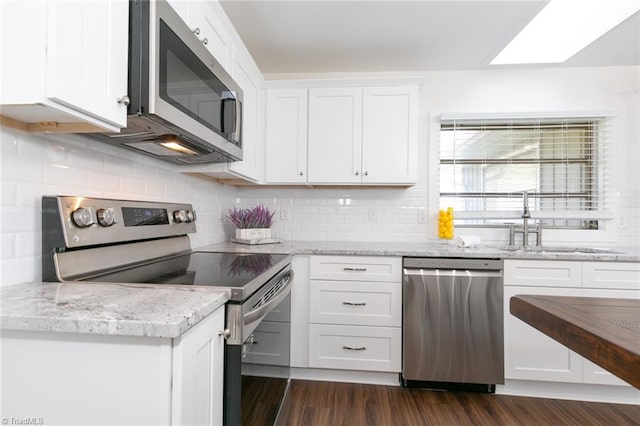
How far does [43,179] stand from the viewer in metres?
1.03

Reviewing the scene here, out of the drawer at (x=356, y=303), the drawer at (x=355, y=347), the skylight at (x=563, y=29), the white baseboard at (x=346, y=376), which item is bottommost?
the white baseboard at (x=346, y=376)

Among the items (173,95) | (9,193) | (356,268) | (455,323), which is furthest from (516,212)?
(9,193)

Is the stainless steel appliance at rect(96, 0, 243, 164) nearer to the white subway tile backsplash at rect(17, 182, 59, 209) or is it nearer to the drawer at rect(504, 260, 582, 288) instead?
the white subway tile backsplash at rect(17, 182, 59, 209)

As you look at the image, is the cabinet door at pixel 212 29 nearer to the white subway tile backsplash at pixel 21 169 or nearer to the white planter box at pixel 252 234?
the white subway tile backsplash at pixel 21 169

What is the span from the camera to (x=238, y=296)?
3.05 ft

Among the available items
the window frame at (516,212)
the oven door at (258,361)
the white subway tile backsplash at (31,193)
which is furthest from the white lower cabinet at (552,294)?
the white subway tile backsplash at (31,193)

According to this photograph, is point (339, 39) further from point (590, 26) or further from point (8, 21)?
point (8, 21)

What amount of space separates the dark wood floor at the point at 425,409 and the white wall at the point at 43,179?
1.42 metres

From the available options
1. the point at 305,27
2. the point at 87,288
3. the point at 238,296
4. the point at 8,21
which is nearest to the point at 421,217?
the point at 305,27

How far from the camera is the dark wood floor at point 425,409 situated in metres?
1.72

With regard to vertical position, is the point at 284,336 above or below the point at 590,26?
below

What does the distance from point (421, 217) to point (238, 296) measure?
6.71ft

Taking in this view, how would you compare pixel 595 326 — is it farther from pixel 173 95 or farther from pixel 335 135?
pixel 335 135

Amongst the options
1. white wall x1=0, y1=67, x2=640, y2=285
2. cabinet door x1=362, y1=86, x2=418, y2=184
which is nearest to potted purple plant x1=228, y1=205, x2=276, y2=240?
white wall x1=0, y1=67, x2=640, y2=285
